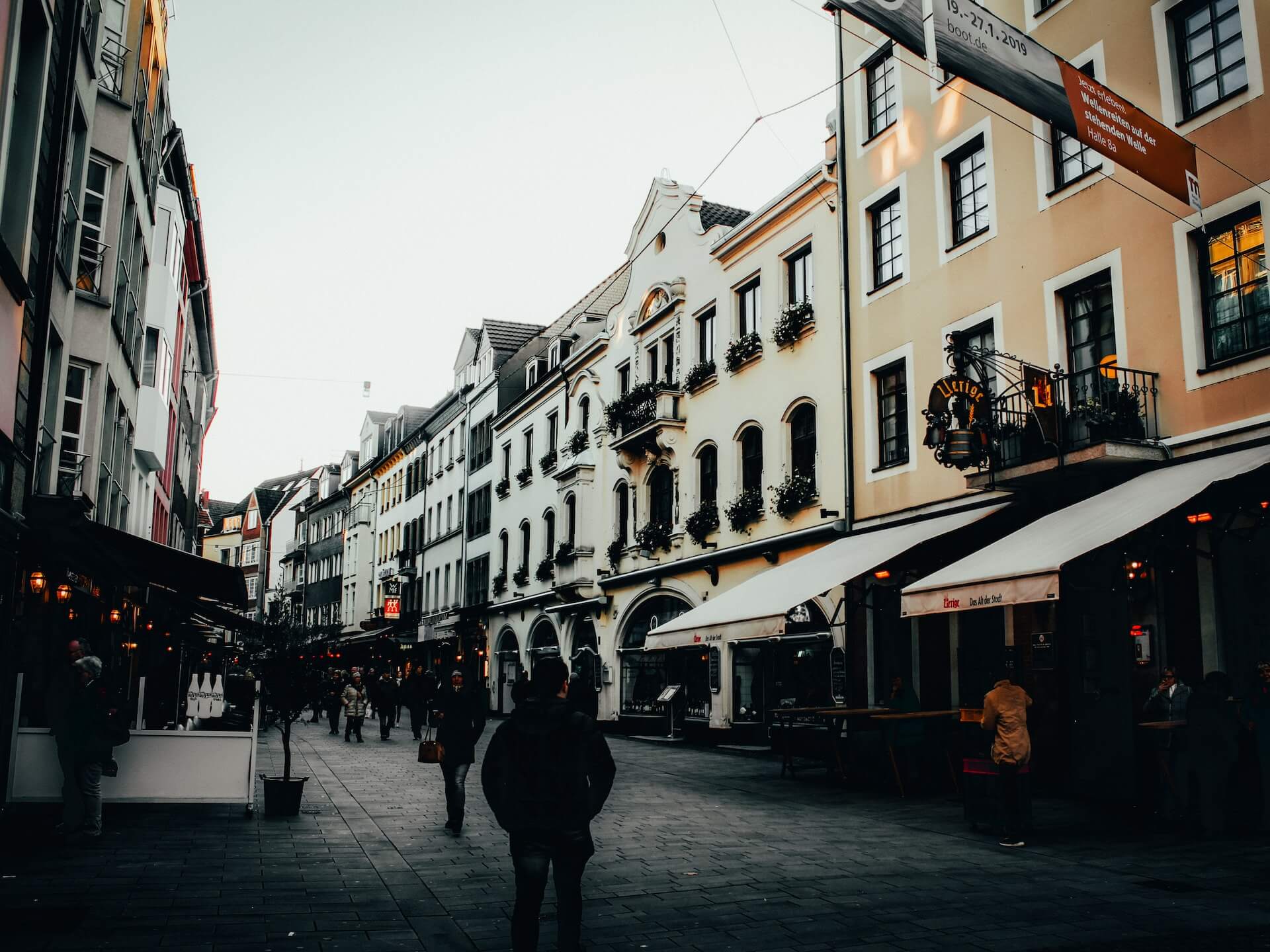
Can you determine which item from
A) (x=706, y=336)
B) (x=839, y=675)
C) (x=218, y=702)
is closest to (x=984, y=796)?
(x=839, y=675)

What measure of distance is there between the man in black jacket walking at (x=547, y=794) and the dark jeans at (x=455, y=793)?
6.11 metres

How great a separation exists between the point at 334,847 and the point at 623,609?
19.0m

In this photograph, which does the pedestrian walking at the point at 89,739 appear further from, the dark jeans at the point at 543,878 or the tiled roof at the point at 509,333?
the tiled roof at the point at 509,333

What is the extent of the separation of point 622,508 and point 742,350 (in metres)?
8.22

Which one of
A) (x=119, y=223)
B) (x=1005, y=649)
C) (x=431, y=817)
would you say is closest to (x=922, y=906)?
(x=431, y=817)

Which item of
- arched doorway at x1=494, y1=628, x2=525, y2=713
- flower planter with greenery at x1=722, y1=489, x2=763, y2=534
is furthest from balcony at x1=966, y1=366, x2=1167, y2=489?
arched doorway at x1=494, y1=628, x2=525, y2=713

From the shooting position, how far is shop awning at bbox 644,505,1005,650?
15812mm

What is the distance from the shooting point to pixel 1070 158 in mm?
15680

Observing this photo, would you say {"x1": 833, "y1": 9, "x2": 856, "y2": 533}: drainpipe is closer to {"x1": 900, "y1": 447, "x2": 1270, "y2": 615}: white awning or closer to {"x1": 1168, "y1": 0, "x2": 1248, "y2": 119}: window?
{"x1": 900, "y1": 447, "x2": 1270, "y2": 615}: white awning

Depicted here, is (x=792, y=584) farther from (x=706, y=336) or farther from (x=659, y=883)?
(x=706, y=336)

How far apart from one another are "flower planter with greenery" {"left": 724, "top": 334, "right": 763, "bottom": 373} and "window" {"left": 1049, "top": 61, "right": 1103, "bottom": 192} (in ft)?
27.5

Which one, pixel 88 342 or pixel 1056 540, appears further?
pixel 88 342

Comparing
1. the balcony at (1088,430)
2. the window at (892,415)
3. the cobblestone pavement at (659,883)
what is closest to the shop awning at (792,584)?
the window at (892,415)

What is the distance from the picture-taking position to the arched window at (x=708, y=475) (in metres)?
25.2
